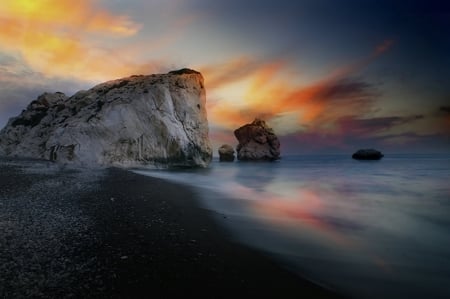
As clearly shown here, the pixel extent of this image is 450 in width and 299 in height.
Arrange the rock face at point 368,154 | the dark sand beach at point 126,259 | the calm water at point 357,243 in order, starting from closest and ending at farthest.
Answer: the dark sand beach at point 126,259 < the calm water at point 357,243 < the rock face at point 368,154

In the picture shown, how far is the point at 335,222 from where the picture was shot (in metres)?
9.37

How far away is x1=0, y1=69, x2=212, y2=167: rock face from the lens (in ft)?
102

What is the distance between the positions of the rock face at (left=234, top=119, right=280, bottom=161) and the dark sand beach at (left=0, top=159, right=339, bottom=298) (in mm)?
88347

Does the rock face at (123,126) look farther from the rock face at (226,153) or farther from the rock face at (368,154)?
the rock face at (368,154)

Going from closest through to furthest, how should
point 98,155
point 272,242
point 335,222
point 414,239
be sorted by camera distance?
point 272,242, point 414,239, point 335,222, point 98,155

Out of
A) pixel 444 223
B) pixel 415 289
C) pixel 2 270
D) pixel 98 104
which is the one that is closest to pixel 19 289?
pixel 2 270

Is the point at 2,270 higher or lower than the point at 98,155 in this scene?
lower

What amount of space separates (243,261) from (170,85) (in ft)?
120

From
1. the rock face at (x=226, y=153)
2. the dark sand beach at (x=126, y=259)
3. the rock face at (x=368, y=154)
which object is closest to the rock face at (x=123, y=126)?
the dark sand beach at (x=126, y=259)

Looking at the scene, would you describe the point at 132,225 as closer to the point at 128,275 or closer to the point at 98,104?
the point at 128,275

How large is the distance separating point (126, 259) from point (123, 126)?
3015 cm

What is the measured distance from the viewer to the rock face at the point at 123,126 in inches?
1222

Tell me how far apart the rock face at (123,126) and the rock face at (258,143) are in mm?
52669

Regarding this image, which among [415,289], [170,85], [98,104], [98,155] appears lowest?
[415,289]
